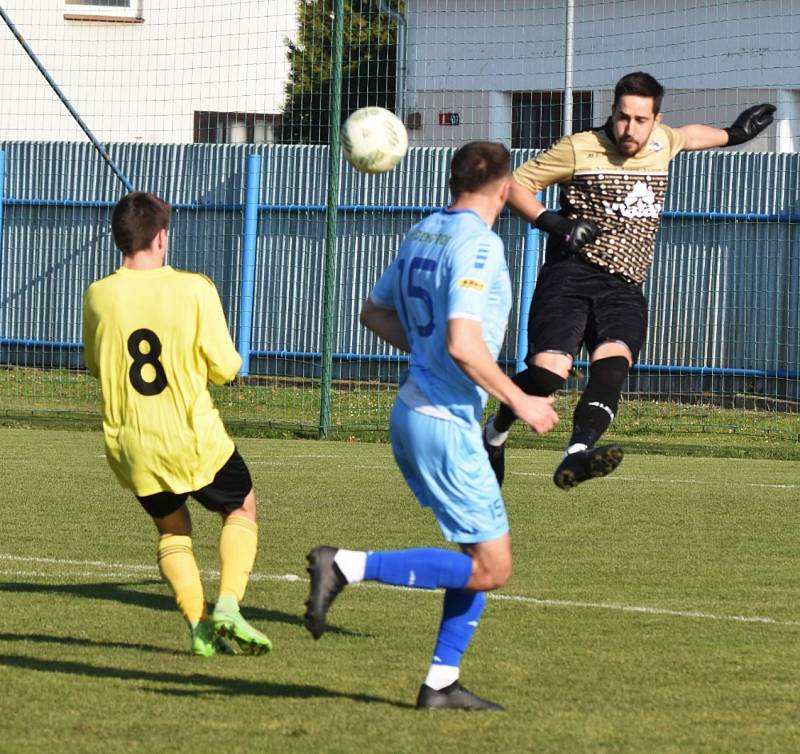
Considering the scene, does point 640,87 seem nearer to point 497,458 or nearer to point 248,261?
point 497,458

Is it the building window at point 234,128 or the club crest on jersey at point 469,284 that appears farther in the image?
the building window at point 234,128

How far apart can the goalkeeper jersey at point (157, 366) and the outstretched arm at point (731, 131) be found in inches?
137

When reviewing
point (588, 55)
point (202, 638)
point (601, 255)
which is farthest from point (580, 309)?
point (588, 55)

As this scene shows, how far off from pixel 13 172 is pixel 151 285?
14.9 meters

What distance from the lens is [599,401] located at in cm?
836

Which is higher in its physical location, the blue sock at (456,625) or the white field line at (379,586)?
the blue sock at (456,625)

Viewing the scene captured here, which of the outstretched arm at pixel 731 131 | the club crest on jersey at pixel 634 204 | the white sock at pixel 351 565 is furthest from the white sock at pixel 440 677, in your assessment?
the outstretched arm at pixel 731 131

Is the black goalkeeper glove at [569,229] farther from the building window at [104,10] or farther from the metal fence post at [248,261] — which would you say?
the building window at [104,10]

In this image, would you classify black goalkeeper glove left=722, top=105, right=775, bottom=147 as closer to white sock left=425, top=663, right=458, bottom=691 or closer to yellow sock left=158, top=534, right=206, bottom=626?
yellow sock left=158, top=534, right=206, bottom=626

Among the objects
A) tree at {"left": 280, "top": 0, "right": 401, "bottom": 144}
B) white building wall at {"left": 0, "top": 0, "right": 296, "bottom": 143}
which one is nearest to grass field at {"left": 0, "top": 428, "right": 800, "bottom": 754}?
tree at {"left": 280, "top": 0, "right": 401, "bottom": 144}

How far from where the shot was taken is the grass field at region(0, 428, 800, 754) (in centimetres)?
525

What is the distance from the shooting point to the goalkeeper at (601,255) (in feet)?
27.2

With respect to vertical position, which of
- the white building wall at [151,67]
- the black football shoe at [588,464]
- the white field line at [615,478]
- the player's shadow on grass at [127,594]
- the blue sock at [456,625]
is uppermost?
the white building wall at [151,67]

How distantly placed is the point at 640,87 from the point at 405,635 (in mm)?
2990
